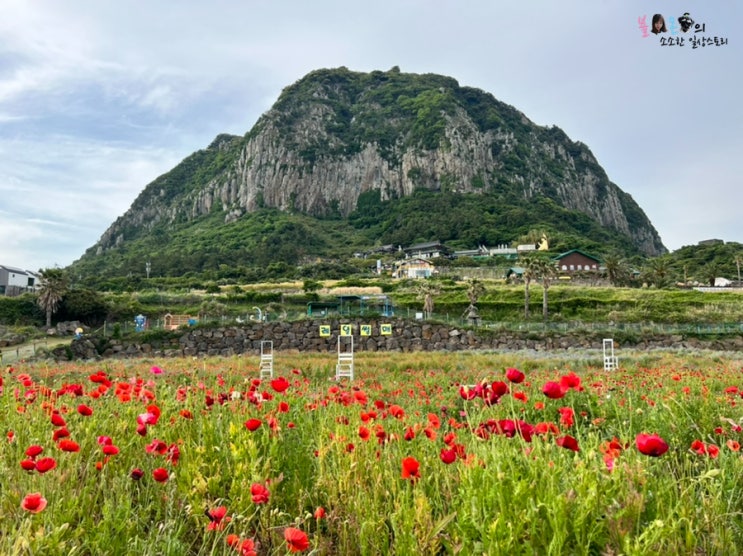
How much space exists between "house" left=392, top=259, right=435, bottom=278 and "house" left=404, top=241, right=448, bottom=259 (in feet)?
54.9

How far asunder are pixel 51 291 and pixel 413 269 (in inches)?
2304

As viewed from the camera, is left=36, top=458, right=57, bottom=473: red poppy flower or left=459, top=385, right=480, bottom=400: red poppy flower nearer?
left=36, top=458, right=57, bottom=473: red poppy flower

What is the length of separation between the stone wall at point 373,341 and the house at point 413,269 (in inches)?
1860

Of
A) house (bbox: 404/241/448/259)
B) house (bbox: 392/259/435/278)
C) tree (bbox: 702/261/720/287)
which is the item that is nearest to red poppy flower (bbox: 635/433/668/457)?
house (bbox: 392/259/435/278)

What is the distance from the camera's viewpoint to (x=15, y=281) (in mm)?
65000

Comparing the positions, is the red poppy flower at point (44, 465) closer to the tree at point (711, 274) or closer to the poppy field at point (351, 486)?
the poppy field at point (351, 486)

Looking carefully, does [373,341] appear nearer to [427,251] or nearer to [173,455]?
[173,455]

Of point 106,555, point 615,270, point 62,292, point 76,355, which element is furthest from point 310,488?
point 615,270

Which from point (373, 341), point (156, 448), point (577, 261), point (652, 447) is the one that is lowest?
point (373, 341)

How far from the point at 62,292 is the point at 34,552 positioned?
5156 centimetres

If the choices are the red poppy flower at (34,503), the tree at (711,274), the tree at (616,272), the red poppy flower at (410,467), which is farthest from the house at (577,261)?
the red poppy flower at (34,503)

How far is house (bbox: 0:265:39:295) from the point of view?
2461 inches

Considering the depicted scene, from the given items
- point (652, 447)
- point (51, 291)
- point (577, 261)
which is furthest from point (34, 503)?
point (577, 261)

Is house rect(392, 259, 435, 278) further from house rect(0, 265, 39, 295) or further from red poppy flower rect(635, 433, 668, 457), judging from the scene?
red poppy flower rect(635, 433, 668, 457)
